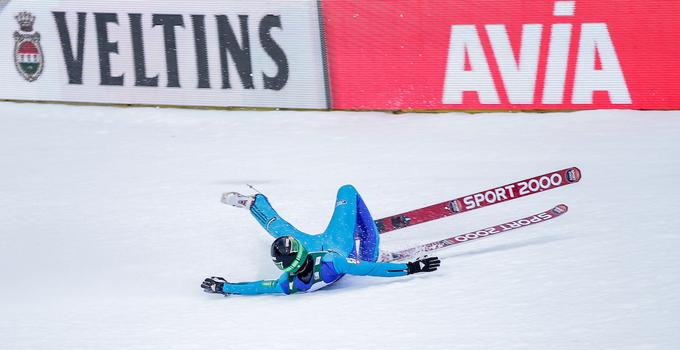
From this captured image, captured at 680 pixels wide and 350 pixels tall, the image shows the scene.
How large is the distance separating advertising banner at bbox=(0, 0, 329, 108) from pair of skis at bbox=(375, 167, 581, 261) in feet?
12.3

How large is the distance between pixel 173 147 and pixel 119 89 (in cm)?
159

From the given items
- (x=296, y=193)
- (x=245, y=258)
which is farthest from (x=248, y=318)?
(x=296, y=193)

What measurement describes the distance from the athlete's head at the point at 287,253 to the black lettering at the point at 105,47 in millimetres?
5890

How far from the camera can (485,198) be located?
26.2 feet

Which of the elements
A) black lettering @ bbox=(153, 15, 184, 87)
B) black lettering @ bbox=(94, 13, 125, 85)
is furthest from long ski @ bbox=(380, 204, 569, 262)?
black lettering @ bbox=(94, 13, 125, 85)

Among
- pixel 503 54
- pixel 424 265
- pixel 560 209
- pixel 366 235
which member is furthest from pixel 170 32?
pixel 424 265

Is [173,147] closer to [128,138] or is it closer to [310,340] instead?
[128,138]

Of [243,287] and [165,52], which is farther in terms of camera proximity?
[165,52]

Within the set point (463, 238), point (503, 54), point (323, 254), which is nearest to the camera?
point (323, 254)

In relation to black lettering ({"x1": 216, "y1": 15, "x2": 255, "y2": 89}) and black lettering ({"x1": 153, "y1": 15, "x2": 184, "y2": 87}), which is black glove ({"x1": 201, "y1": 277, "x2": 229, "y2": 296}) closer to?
black lettering ({"x1": 216, "y1": 15, "x2": 255, "y2": 89})

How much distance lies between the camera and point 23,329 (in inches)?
282

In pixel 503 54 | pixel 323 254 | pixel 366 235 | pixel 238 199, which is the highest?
pixel 503 54

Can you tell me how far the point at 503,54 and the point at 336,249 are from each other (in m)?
4.47

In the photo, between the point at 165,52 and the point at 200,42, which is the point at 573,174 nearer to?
the point at 200,42
